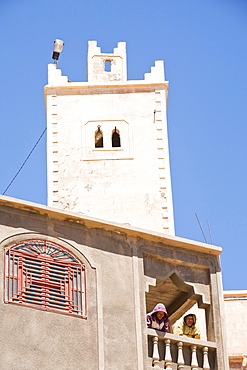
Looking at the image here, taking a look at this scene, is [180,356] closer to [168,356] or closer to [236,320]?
[168,356]

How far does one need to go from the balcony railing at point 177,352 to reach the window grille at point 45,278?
1.22 meters

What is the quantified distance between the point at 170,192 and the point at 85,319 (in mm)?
16643

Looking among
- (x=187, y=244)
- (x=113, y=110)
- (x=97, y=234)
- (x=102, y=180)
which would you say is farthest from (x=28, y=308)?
(x=113, y=110)

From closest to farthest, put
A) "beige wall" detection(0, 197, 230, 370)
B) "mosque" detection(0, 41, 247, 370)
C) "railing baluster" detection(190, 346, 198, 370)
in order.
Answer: "beige wall" detection(0, 197, 230, 370), "mosque" detection(0, 41, 247, 370), "railing baluster" detection(190, 346, 198, 370)

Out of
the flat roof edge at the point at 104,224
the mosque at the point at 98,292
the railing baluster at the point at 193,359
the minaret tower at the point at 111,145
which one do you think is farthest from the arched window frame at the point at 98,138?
the railing baluster at the point at 193,359

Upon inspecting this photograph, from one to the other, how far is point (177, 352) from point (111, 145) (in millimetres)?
17378

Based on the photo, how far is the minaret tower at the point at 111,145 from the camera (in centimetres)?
3488

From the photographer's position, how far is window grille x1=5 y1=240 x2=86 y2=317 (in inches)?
742

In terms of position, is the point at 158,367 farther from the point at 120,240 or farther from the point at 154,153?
the point at 154,153

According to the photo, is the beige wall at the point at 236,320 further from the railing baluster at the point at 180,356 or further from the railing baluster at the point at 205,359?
the railing baluster at the point at 180,356

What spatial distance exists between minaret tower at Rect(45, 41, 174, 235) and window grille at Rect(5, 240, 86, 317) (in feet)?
47.0

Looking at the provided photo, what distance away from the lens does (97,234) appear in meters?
20.0

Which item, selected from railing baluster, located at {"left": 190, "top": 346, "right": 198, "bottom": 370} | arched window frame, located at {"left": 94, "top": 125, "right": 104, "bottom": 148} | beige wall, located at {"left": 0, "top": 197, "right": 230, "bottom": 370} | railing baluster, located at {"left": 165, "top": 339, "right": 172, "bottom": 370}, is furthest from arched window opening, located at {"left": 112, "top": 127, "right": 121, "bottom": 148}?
railing baluster, located at {"left": 165, "top": 339, "right": 172, "bottom": 370}

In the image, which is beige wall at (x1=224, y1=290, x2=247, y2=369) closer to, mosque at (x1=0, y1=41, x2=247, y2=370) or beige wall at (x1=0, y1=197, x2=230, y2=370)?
mosque at (x1=0, y1=41, x2=247, y2=370)
